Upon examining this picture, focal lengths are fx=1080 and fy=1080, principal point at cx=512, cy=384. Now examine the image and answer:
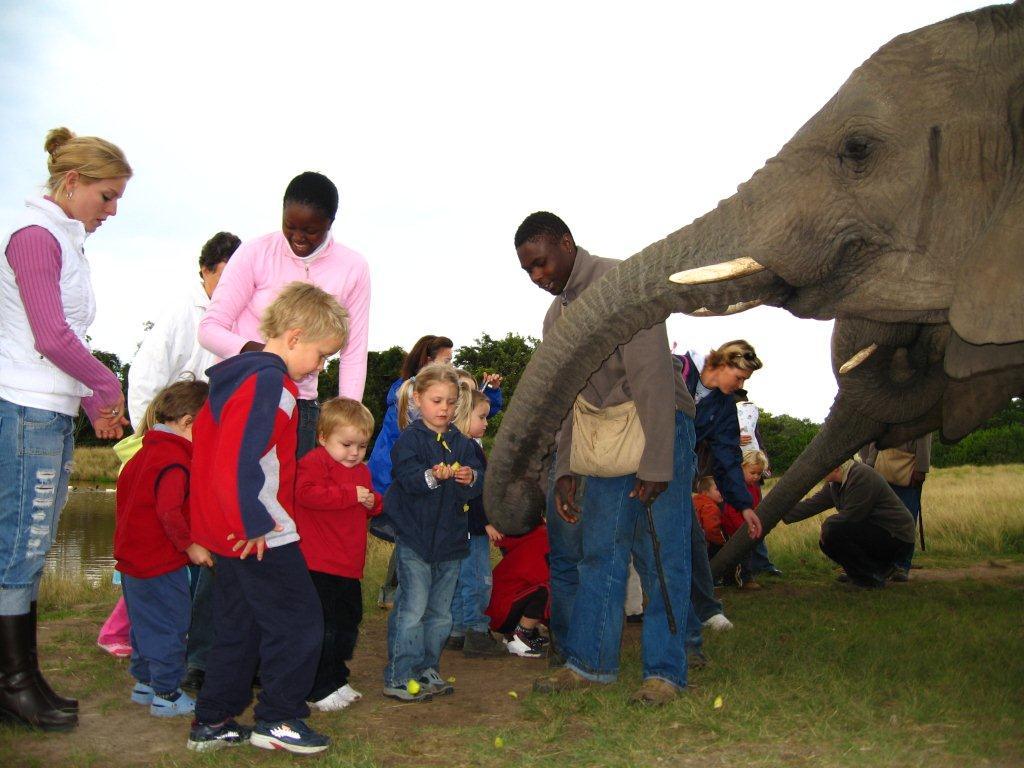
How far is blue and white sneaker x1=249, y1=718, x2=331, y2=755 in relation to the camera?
4.41m

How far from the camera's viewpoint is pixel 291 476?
15.4 ft

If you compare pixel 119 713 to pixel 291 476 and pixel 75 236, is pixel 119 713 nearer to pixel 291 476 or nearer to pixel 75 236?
pixel 291 476

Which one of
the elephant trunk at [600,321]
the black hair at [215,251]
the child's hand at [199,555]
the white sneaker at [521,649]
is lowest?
the white sneaker at [521,649]

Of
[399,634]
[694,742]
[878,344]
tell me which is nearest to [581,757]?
[694,742]

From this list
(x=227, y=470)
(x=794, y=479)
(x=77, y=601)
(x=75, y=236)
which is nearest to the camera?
(x=227, y=470)

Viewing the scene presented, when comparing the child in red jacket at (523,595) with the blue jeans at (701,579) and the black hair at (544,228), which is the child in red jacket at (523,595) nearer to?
the blue jeans at (701,579)

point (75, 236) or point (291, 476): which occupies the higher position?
point (75, 236)

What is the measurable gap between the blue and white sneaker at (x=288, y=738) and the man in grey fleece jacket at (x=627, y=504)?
131 cm

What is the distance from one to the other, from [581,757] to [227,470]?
1826mm

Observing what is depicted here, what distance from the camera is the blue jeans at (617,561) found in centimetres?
538

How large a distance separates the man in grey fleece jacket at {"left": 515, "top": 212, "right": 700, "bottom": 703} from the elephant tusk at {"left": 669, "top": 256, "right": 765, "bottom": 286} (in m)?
0.57

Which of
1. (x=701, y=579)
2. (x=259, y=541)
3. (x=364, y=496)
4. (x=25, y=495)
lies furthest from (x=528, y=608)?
(x=25, y=495)

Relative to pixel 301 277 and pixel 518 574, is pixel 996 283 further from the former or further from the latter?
pixel 518 574

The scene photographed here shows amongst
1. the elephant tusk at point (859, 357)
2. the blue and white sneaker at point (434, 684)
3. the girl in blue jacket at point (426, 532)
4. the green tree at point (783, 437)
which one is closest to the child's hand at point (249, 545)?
the girl in blue jacket at point (426, 532)
